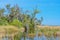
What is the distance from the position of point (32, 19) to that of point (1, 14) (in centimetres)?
691

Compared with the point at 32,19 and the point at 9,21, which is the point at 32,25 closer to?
the point at 32,19

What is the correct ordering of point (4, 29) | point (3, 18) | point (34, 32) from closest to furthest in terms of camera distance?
1. point (4, 29)
2. point (34, 32)
3. point (3, 18)

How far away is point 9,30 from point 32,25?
6.68 m

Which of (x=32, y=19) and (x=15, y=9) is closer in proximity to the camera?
(x=32, y=19)

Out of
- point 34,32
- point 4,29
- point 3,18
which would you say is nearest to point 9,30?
point 4,29

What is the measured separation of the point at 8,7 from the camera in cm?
4609

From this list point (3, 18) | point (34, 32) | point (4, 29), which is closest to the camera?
point (4, 29)

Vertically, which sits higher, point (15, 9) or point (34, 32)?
point (15, 9)

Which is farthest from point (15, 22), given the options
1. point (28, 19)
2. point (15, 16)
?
point (15, 16)

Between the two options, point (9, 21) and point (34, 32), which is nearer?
point (34, 32)

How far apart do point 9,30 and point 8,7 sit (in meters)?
12.1

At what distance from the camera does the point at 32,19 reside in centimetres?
4188

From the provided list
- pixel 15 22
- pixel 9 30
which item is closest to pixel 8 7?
pixel 15 22

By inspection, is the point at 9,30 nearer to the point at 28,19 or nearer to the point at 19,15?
the point at 28,19
